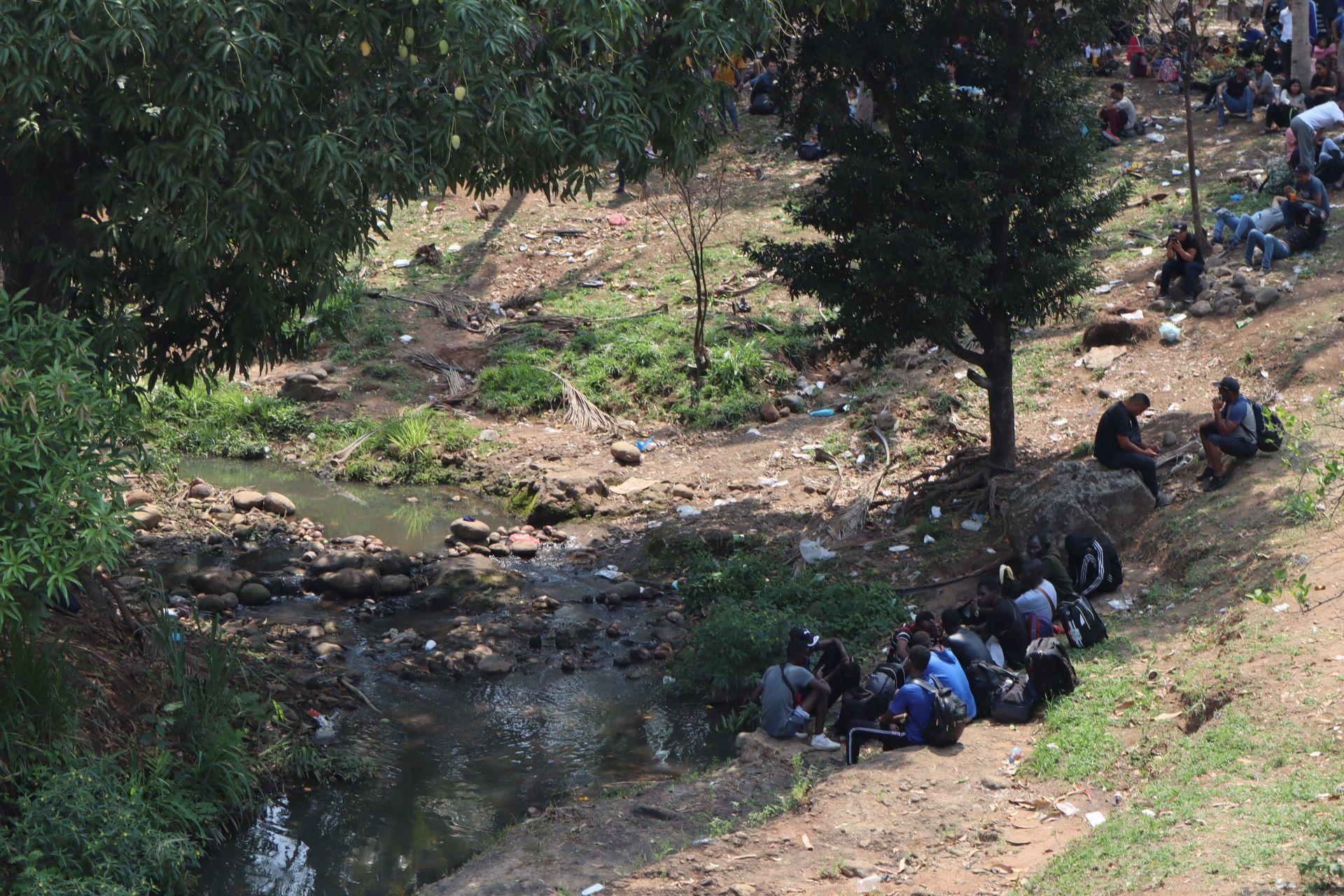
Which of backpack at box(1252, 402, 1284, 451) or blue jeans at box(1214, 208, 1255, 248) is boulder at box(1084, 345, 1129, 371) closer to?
blue jeans at box(1214, 208, 1255, 248)

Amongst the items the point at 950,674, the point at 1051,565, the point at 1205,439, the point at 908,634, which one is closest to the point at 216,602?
the point at 908,634

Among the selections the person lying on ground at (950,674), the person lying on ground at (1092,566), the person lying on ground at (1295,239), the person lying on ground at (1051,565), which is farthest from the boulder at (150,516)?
the person lying on ground at (1295,239)

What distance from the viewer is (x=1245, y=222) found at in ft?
44.9

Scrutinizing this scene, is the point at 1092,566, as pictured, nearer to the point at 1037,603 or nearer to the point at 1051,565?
the point at 1051,565

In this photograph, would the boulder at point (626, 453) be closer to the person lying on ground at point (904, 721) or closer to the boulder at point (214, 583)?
the boulder at point (214, 583)

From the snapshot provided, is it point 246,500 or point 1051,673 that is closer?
point 1051,673

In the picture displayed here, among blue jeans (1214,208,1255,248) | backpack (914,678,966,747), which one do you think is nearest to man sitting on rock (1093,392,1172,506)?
backpack (914,678,966,747)

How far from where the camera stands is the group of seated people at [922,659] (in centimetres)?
748

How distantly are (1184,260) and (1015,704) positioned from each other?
7325mm

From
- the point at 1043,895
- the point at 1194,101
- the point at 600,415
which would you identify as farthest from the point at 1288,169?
the point at 1043,895

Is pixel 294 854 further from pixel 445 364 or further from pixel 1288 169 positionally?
pixel 1288 169

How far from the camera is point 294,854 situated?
23.6 ft

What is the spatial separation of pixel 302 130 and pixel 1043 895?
17.4 feet

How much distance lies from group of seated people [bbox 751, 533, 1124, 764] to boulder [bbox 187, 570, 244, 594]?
4.83 metres
